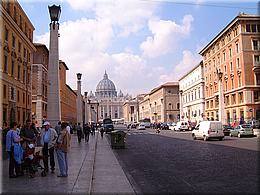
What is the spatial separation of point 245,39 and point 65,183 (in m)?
55.2

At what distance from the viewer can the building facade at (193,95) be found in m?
85.5

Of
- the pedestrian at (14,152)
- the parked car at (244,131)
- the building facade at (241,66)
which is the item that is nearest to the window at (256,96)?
the building facade at (241,66)

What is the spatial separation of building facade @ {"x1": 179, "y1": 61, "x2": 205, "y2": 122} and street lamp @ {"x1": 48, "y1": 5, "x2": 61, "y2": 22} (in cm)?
6190

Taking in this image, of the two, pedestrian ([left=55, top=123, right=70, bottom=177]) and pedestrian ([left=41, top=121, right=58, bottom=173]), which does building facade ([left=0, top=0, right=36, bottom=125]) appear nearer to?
pedestrian ([left=41, top=121, right=58, bottom=173])

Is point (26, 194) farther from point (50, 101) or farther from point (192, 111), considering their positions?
point (192, 111)

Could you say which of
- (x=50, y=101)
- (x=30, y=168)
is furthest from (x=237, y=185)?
(x=50, y=101)

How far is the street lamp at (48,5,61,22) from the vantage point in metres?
18.3

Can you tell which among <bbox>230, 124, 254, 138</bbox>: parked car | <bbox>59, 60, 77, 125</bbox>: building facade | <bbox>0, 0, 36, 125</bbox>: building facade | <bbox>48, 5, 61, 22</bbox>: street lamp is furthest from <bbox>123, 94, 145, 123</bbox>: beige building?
<bbox>48, 5, 61, 22</bbox>: street lamp

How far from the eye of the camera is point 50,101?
65.0 ft

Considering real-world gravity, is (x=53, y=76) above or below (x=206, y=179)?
above

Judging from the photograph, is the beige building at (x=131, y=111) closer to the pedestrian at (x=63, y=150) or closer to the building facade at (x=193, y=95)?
the building facade at (x=193, y=95)

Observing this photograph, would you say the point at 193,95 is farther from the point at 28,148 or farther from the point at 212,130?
the point at 28,148

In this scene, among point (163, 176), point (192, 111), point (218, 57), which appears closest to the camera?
point (163, 176)

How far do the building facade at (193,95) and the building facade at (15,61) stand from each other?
4411cm
